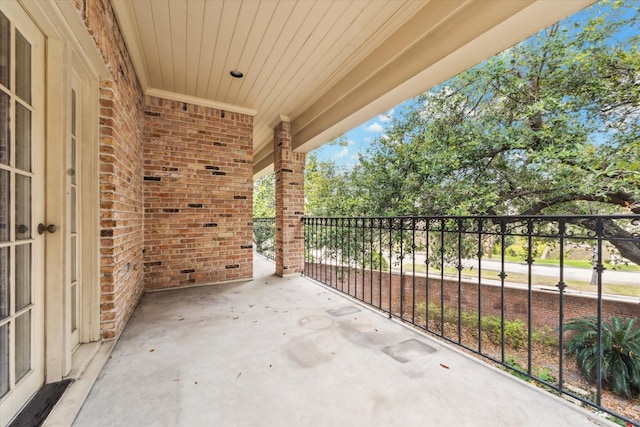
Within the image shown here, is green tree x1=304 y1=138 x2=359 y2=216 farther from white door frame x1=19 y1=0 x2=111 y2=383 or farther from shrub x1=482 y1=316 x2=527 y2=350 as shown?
shrub x1=482 y1=316 x2=527 y2=350

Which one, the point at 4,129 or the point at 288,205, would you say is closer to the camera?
the point at 4,129

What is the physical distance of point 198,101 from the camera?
3.59 meters

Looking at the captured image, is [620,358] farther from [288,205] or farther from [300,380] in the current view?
[288,205]

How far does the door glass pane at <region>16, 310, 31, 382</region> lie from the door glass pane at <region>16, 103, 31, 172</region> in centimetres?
71

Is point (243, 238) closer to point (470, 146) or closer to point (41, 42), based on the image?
point (41, 42)

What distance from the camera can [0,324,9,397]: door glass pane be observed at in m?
1.06

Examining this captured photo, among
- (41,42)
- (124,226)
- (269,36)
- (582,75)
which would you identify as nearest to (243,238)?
(124,226)

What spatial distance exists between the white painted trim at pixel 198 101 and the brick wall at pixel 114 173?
0.81 m

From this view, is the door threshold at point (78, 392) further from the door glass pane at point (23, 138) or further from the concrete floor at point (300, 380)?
the door glass pane at point (23, 138)

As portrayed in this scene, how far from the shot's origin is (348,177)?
665 cm

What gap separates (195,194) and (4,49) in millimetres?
2567

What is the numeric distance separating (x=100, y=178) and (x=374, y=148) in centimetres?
521

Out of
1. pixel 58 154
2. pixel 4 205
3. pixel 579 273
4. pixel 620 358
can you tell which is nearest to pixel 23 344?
pixel 4 205

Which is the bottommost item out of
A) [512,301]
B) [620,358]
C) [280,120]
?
[512,301]
